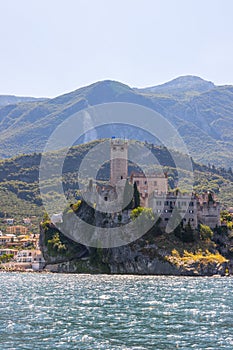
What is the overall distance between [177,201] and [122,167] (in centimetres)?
2522

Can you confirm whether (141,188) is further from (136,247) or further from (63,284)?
(63,284)

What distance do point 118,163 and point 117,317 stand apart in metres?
94.6

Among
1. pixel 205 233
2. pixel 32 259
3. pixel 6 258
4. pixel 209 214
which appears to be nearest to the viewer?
pixel 205 233

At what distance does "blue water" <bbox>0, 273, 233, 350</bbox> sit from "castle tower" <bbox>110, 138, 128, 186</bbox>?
200 ft

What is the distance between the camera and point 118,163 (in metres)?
148

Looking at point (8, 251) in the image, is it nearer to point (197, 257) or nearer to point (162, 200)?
point (162, 200)

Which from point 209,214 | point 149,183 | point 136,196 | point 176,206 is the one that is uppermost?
point 149,183

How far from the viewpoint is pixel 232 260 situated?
120 meters

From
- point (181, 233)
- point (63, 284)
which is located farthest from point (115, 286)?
point (181, 233)

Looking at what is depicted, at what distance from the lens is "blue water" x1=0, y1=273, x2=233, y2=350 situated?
43000 millimetres

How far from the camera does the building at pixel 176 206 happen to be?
412ft

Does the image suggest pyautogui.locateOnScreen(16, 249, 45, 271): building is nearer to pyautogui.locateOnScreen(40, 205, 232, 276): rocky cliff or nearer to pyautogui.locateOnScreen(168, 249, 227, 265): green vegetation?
pyautogui.locateOnScreen(40, 205, 232, 276): rocky cliff

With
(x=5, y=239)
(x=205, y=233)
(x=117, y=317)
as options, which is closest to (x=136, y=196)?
(x=205, y=233)

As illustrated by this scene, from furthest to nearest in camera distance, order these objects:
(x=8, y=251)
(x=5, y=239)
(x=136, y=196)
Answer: (x=5, y=239) < (x=8, y=251) < (x=136, y=196)
